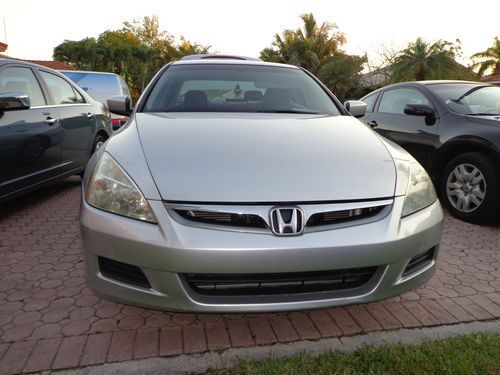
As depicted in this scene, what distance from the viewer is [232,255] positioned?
1.58 m

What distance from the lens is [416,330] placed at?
6.93 feet

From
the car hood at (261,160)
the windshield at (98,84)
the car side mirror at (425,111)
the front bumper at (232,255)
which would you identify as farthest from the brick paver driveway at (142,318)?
the windshield at (98,84)

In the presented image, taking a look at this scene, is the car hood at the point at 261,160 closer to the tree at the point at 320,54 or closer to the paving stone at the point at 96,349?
the paving stone at the point at 96,349

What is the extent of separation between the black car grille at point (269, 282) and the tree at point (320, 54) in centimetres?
2396

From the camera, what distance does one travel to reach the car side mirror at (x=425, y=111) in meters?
4.31

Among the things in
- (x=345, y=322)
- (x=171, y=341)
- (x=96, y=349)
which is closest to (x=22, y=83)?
(x=96, y=349)

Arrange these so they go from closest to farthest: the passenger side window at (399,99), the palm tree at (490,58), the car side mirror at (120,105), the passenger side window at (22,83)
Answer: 1. the car side mirror at (120,105)
2. the passenger side window at (22,83)
3. the passenger side window at (399,99)
4. the palm tree at (490,58)

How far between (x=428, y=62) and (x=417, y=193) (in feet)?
80.6

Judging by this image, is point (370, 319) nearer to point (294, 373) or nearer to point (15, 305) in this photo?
point (294, 373)

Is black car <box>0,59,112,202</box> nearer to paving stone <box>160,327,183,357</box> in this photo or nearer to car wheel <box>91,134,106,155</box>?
car wheel <box>91,134,106,155</box>

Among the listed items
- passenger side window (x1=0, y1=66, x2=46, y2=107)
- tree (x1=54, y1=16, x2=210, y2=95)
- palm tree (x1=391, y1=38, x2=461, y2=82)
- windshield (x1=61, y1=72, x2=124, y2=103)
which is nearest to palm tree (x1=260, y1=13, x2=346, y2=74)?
palm tree (x1=391, y1=38, x2=461, y2=82)

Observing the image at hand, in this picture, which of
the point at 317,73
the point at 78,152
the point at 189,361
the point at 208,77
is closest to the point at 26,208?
the point at 78,152

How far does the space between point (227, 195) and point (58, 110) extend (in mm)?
3322

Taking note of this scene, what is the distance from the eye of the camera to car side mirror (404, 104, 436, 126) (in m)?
4.31
